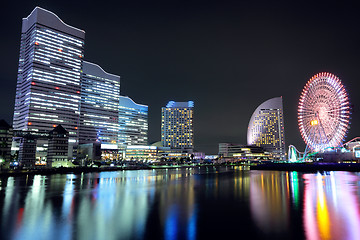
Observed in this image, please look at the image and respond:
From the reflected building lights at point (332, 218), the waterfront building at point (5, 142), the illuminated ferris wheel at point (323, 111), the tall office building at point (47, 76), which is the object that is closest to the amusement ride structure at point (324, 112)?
the illuminated ferris wheel at point (323, 111)

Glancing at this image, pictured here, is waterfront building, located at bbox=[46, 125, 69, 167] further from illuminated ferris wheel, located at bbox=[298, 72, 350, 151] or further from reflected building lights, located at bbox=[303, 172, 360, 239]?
reflected building lights, located at bbox=[303, 172, 360, 239]

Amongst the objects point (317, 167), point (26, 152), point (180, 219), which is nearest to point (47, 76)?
point (26, 152)

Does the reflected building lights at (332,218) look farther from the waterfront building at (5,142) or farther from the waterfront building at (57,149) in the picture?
the waterfront building at (57,149)

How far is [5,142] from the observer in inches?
3310

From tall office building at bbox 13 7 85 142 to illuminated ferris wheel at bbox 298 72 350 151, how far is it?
159 m

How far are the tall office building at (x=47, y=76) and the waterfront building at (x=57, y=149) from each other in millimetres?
69318

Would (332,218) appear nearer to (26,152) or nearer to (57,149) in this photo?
(57,149)

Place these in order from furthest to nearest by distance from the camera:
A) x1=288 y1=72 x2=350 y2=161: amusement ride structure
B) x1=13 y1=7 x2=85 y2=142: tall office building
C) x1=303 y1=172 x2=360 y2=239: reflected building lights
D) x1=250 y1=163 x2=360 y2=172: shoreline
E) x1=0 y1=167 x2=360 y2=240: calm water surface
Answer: x1=13 y1=7 x2=85 y2=142: tall office building < x1=250 y1=163 x2=360 y2=172: shoreline < x1=288 y1=72 x2=350 y2=161: amusement ride structure < x1=0 y1=167 x2=360 y2=240: calm water surface < x1=303 y1=172 x2=360 y2=239: reflected building lights

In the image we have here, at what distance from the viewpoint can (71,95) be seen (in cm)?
18488

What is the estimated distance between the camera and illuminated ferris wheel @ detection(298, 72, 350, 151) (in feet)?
256

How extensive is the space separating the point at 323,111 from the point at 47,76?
174 metres

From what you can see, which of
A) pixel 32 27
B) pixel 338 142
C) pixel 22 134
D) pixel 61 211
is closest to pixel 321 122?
pixel 338 142

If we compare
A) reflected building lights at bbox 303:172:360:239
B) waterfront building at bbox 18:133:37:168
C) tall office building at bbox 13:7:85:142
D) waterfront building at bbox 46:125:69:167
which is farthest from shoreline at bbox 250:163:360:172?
tall office building at bbox 13:7:85:142

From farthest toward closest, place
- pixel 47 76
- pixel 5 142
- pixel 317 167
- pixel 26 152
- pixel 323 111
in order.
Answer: pixel 47 76 → pixel 26 152 → pixel 317 167 → pixel 323 111 → pixel 5 142
